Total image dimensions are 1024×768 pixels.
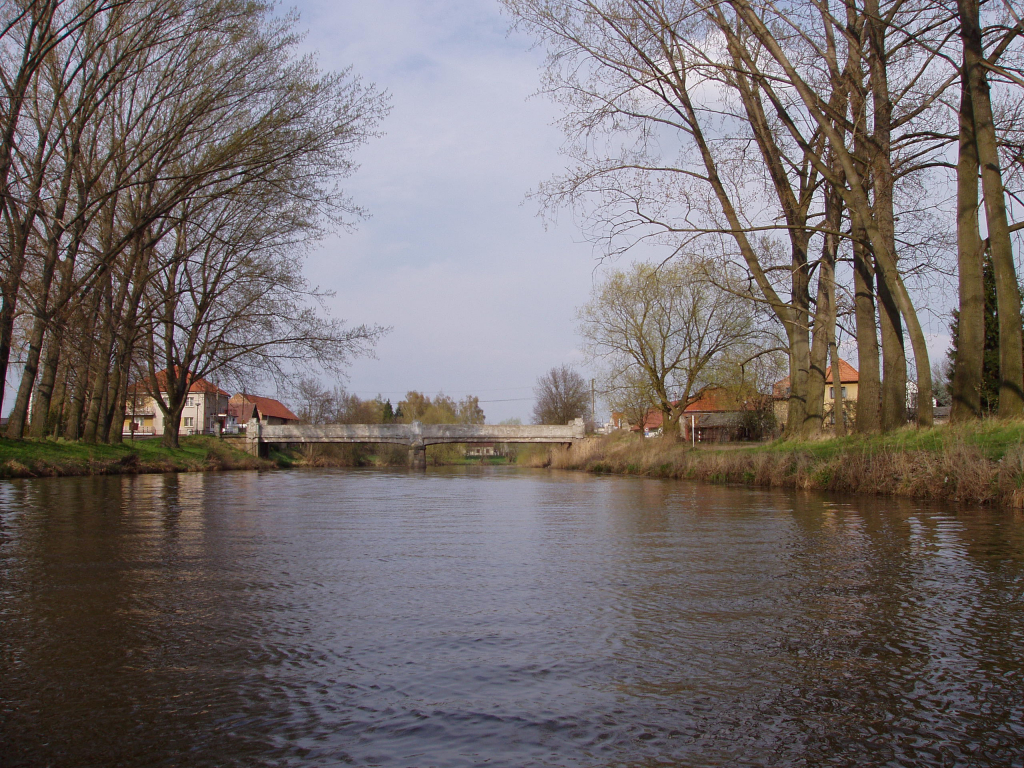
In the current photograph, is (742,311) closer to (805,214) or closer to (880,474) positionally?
(805,214)

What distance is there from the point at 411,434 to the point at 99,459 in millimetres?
30297

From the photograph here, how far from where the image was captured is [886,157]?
13555 mm

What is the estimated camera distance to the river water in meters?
2.35

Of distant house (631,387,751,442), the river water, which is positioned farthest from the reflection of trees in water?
distant house (631,387,751,442)

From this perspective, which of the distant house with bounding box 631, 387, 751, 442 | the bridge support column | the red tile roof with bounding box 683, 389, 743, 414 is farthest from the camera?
the bridge support column

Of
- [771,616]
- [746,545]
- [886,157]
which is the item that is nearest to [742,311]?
[886,157]

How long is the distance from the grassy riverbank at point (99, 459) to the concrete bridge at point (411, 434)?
1257cm

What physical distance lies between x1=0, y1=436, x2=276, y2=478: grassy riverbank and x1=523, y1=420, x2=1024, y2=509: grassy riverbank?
15791 millimetres

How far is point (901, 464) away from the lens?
11453mm

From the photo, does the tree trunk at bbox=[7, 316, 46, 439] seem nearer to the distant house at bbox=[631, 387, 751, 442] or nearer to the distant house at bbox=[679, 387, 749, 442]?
the distant house at bbox=[631, 387, 751, 442]

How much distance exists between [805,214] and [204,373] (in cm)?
2197

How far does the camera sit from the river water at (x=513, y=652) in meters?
2.35

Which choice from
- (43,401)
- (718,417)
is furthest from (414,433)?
(43,401)

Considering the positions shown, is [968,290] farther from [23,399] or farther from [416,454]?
[416,454]
